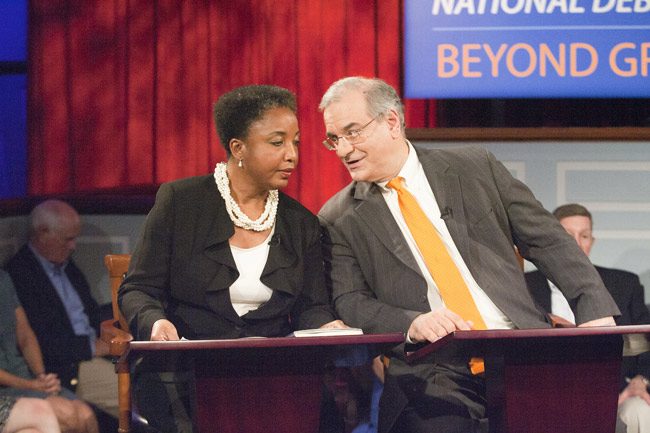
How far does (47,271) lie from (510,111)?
8.53 feet

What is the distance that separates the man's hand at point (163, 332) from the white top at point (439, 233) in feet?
2.58

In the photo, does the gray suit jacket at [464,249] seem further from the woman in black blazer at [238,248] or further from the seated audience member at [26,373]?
the seated audience member at [26,373]

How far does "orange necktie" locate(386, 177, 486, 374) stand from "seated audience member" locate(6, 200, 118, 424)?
205cm

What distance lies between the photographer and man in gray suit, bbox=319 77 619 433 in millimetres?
2803

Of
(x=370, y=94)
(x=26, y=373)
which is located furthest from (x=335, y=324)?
(x=26, y=373)

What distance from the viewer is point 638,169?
15.7 ft

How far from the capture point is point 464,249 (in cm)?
294

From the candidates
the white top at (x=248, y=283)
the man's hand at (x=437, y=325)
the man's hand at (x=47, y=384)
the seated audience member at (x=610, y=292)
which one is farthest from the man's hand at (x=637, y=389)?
the man's hand at (x=47, y=384)

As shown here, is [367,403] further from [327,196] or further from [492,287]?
[327,196]

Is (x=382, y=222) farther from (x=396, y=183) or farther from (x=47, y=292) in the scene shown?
(x=47, y=292)

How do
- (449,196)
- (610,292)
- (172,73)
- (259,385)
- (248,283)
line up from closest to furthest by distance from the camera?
(259,385)
(248,283)
(449,196)
(610,292)
(172,73)

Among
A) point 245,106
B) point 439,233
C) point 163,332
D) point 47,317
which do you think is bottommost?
point 47,317

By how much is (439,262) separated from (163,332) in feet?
2.79

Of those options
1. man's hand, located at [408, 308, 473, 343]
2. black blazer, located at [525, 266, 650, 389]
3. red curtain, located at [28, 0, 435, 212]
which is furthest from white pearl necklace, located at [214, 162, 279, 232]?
red curtain, located at [28, 0, 435, 212]
